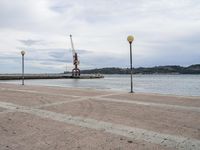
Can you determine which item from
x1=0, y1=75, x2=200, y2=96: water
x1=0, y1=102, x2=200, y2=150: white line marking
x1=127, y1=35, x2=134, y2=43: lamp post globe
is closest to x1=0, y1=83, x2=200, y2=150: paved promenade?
x1=0, y1=102, x2=200, y2=150: white line marking

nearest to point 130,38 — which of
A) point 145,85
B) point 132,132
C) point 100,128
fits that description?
point 100,128

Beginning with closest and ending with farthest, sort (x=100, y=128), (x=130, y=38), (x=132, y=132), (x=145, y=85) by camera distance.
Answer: (x=132, y=132) < (x=100, y=128) < (x=130, y=38) < (x=145, y=85)

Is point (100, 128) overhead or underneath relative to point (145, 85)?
overhead

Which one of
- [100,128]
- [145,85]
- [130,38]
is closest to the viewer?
[100,128]

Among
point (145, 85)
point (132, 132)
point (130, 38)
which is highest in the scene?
point (130, 38)

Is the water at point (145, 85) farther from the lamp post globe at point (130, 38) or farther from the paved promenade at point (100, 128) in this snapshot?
the paved promenade at point (100, 128)

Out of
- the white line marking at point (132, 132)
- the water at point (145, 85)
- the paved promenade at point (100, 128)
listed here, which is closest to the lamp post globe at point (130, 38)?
the paved promenade at point (100, 128)

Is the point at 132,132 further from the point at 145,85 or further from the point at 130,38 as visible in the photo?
the point at 145,85

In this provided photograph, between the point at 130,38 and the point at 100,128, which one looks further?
the point at 130,38

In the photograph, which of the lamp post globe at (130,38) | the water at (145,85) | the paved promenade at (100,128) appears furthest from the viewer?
the water at (145,85)

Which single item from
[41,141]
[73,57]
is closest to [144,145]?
[41,141]

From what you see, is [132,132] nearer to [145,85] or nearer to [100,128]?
[100,128]

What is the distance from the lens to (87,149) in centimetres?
507

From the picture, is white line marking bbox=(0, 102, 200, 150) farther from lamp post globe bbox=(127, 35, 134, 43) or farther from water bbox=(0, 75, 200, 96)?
water bbox=(0, 75, 200, 96)
